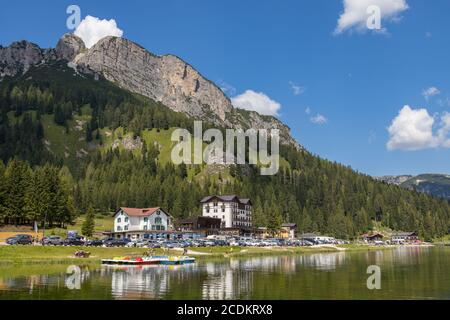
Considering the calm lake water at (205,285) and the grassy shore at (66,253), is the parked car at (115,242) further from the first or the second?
the calm lake water at (205,285)

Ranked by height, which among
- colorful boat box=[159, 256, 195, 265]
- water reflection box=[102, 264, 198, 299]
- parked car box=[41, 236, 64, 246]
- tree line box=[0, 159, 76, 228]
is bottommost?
colorful boat box=[159, 256, 195, 265]

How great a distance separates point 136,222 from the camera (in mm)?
166875

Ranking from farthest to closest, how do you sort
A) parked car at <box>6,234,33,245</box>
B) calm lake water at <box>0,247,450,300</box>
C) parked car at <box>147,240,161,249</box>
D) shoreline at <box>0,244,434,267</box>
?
parked car at <box>147,240,161,249</box>
parked car at <box>6,234,33,245</box>
shoreline at <box>0,244,434,267</box>
calm lake water at <box>0,247,450,300</box>

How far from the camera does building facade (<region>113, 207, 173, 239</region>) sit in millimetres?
163250

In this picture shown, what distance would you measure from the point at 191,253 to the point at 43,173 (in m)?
62.1

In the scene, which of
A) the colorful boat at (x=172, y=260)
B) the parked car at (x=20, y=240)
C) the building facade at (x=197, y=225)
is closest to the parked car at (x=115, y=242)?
the parked car at (x=20, y=240)

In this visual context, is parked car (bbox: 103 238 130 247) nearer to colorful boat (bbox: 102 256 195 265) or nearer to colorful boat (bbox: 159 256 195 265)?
colorful boat (bbox: 102 256 195 265)

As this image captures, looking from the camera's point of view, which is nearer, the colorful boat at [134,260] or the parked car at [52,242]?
the colorful boat at [134,260]

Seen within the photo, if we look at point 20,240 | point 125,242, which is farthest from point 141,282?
point 125,242

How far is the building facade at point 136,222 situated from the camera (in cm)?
16325

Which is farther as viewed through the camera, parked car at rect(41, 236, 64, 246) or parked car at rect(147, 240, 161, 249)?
parked car at rect(147, 240, 161, 249)

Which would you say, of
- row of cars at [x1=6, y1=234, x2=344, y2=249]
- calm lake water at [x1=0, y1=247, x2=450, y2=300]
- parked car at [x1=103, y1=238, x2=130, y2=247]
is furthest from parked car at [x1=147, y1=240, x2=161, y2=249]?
calm lake water at [x1=0, y1=247, x2=450, y2=300]
